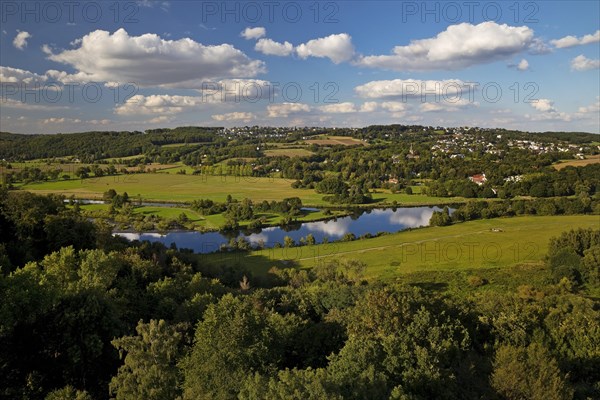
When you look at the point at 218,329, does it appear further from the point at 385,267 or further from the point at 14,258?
the point at 385,267

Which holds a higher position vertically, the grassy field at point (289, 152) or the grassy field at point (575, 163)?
the grassy field at point (289, 152)

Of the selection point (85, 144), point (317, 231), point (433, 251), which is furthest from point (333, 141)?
point (433, 251)

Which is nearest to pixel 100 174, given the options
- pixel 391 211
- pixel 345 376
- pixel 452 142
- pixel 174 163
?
pixel 174 163

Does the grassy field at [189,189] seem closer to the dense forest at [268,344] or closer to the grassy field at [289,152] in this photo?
the grassy field at [289,152]

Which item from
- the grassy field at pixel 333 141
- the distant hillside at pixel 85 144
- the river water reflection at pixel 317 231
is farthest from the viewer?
the grassy field at pixel 333 141

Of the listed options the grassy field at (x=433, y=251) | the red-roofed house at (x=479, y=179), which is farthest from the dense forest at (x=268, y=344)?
the red-roofed house at (x=479, y=179)

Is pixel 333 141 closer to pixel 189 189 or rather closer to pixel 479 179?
pixel 479 179

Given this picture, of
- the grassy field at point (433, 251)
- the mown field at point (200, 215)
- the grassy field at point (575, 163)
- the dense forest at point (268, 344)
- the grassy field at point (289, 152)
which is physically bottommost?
the grassy field at point (433, 251)
